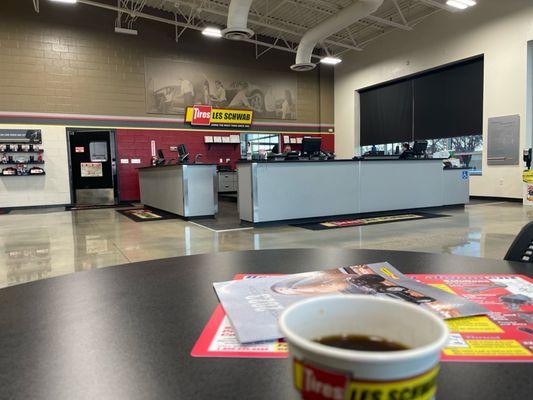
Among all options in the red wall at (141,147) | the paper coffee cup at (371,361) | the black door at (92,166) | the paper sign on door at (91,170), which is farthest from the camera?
the red wall at (141,147)

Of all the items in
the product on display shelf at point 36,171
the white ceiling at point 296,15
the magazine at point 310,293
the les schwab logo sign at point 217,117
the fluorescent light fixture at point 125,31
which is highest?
the white ceiling at point 296,15

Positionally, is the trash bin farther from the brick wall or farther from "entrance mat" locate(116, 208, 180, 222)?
the brick wall

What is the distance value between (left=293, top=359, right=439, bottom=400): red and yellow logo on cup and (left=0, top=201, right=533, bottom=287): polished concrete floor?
11.0ft

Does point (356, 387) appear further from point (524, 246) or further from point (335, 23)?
point (335, 23)

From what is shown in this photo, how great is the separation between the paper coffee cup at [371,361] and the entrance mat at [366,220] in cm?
482

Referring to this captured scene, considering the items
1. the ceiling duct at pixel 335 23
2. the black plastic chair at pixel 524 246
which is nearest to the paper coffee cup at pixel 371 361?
the black plastic chair at pixel 524 246

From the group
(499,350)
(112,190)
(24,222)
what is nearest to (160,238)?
(24,222)

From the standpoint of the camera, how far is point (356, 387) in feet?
0.73

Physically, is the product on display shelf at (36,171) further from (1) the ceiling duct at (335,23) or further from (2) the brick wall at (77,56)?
(1) the ceiling duct at (335,23)

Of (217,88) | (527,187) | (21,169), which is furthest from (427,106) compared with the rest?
(21,169)

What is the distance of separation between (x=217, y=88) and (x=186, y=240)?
289 inches

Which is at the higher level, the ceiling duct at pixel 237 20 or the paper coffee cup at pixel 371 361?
the ceiling duct at pixel 237 20

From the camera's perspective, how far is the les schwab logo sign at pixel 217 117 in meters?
10.5

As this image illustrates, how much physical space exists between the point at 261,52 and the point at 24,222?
812 centimetres
